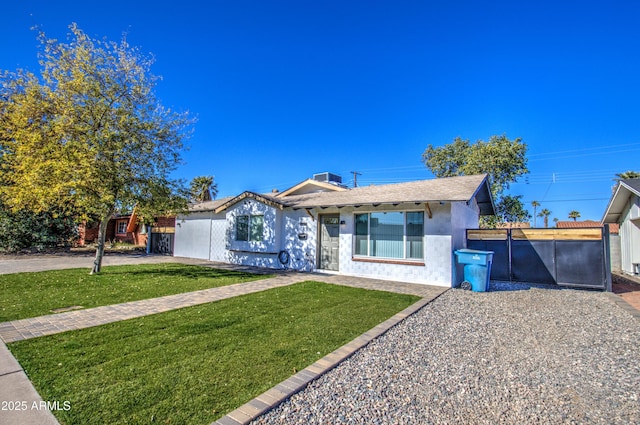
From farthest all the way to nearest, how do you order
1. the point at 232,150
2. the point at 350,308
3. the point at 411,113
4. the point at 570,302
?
the point at 232,150 → the point at 411,113 → the point at 570,302 → the point at 350,308

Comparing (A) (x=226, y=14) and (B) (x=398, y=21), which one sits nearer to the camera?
(A) (x=226, y=14)

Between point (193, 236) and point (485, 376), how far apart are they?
1809 centimetres

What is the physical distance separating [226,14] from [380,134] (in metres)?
15.5

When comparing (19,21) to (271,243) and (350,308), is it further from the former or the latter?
(350,308)

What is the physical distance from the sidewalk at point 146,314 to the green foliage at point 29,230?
1663 centimetres

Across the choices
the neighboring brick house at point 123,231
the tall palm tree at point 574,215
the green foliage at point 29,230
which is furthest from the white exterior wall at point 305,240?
the tall palm tree at point 574,215

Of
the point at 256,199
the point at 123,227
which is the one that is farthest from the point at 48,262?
the point at 123,227

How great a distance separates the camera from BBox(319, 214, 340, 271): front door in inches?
480

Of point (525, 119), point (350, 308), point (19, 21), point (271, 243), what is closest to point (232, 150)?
point (271, 243)

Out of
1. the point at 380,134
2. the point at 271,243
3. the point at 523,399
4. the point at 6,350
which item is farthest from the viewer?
the point at 380,134

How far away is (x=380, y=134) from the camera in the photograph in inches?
942

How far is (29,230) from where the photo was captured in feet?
62.0

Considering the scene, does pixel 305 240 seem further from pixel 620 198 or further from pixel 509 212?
pixel 509 212

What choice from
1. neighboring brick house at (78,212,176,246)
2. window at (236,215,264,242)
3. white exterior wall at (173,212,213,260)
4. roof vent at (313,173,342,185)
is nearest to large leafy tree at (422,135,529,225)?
roof vent at (313,173,342,185)
